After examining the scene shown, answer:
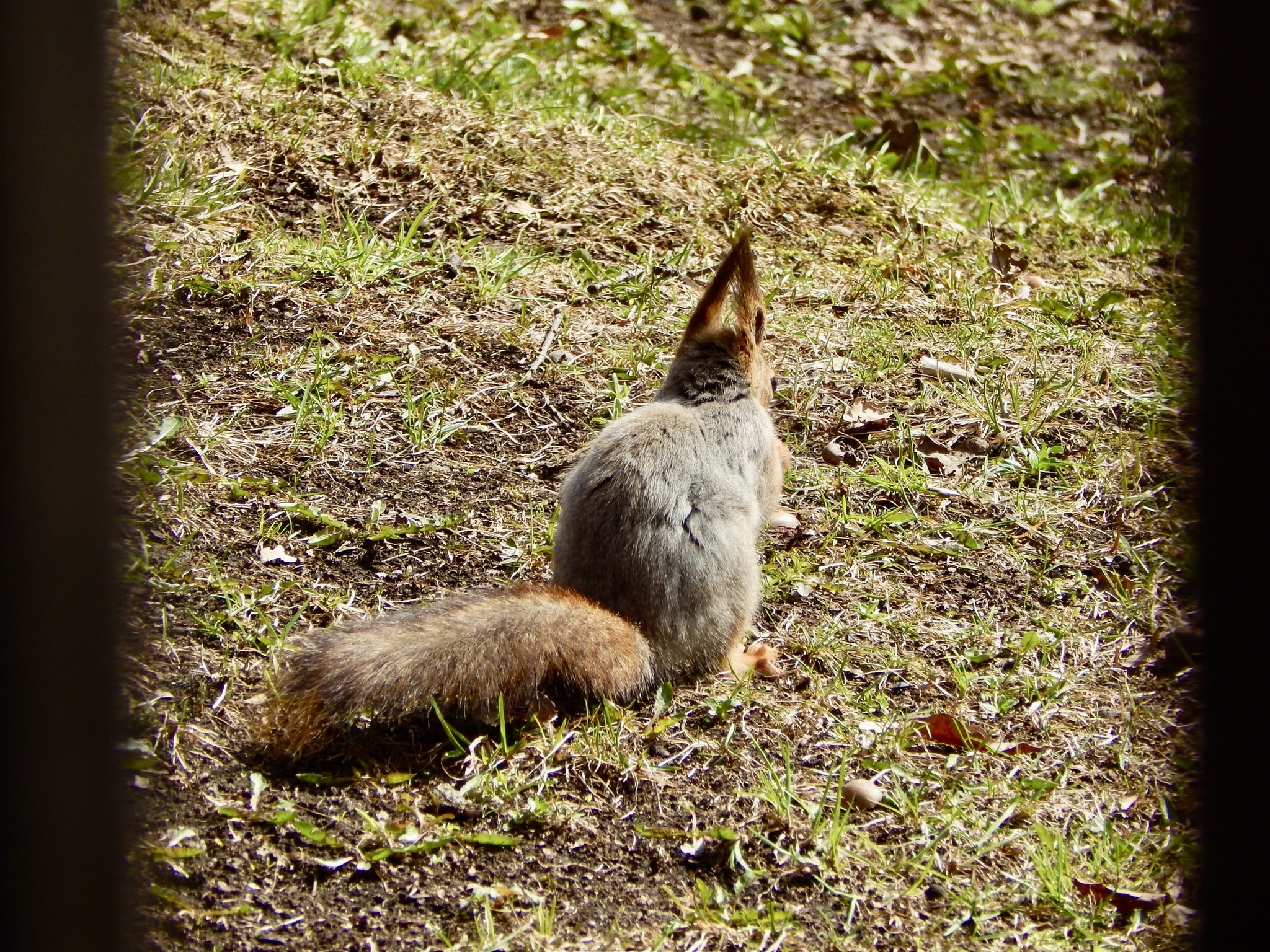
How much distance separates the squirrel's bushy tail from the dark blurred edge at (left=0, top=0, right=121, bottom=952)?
3.31ft

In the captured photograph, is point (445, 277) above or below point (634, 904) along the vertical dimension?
above

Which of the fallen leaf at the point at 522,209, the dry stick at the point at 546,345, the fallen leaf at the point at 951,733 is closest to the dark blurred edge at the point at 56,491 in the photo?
the fallen leaf at the point at 951,733

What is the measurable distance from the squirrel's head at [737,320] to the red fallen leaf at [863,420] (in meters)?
0.63

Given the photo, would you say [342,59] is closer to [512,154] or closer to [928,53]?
[512,154]

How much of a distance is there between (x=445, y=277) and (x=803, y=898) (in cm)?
282

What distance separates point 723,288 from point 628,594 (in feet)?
3.33

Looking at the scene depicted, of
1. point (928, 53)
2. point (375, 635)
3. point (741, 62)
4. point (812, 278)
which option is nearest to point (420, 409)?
point (375, 635)

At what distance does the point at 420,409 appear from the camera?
12.0 ft

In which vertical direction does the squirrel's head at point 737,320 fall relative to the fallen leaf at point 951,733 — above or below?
above

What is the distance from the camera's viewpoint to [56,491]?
3.78ft

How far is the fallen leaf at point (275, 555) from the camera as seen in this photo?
3064 millimetres

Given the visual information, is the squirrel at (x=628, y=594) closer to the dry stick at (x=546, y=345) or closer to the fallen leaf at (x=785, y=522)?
the fallen leaf at (x=785, y=522)

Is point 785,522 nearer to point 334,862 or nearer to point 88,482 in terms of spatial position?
point 334,862

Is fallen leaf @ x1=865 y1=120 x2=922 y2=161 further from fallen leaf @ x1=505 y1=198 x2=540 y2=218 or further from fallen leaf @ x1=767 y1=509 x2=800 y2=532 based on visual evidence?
fallen leaf @ x1=767 y1=509 x2=800 y2=532
